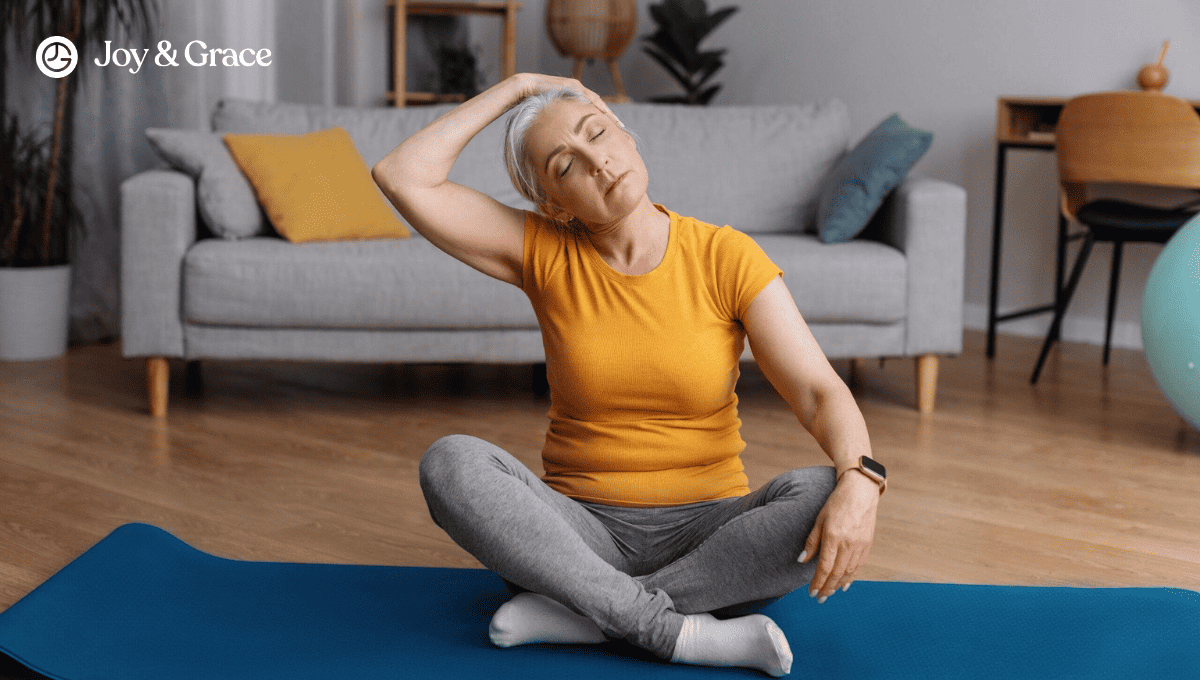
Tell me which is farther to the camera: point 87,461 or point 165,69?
point 165,69

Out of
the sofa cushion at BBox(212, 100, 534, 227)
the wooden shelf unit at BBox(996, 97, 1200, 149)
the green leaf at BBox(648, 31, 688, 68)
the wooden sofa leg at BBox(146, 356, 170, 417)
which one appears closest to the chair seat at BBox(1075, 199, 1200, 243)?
the wooden shelf unit at BBox(996, 97, 1200, 149)

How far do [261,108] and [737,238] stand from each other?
2.45 m

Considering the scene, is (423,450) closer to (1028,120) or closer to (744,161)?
(744,161)

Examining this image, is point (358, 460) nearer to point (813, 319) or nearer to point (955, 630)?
point (813, 319)

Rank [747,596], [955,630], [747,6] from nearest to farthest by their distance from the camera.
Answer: [747,596] < [955,630] < [747,6]

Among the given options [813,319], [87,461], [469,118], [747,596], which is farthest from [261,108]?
[747,596]

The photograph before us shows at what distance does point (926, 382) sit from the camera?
304 centimetres

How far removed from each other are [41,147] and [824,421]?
3238 millimetres

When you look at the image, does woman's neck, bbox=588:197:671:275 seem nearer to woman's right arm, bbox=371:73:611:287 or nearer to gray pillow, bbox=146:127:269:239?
woman's right arm, bbox=371:73:611:287

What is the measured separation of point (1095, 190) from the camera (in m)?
4.07

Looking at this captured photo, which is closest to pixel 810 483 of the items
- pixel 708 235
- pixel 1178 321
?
pixel 708 235

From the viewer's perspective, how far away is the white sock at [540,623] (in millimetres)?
1438

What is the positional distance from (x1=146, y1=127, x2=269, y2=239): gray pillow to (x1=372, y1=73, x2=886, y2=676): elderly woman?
5.61ft

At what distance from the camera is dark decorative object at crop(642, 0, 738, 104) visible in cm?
496
